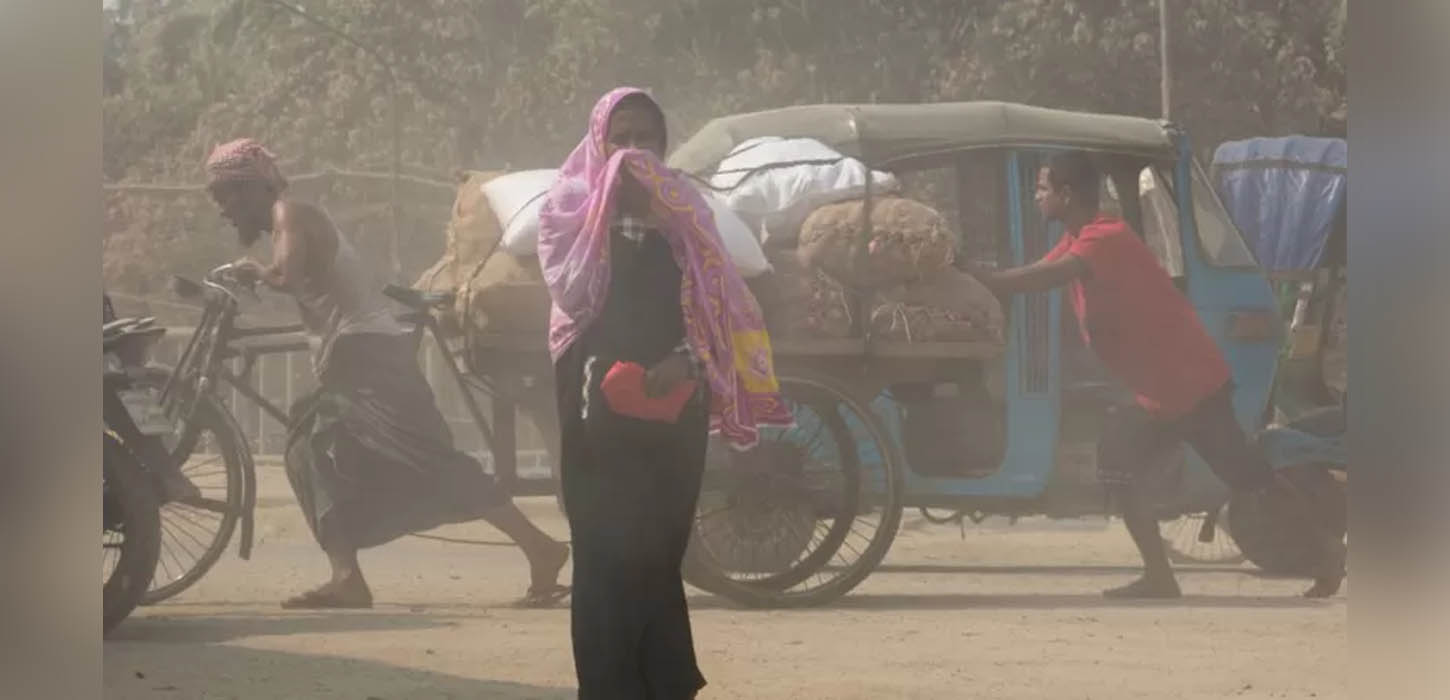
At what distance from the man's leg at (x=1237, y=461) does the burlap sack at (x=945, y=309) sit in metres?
0.66

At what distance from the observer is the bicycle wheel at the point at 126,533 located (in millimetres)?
7723

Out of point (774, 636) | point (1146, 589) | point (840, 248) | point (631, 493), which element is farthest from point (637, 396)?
point (1146, 589)

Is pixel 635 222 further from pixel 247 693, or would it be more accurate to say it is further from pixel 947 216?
pixel 247 693

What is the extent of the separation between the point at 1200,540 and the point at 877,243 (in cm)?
129

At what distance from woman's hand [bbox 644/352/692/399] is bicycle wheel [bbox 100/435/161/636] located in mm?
1518

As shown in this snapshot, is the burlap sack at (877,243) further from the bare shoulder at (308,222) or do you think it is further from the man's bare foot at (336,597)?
the man's bare foot at (336,597)

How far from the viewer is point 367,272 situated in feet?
25.0

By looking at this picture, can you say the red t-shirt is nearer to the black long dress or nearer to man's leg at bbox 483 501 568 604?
the black long dress

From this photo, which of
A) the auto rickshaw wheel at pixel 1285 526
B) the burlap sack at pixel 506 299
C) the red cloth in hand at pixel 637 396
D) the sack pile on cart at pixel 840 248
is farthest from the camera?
the auto rickshaw wheel at pixel 1285 526

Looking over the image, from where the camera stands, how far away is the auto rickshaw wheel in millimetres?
7902

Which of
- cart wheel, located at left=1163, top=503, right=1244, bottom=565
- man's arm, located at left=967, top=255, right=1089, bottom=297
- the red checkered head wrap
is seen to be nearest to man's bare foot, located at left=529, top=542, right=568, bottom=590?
the red checkered head wrap

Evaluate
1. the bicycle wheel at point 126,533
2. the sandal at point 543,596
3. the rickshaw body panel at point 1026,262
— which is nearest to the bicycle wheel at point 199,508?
the bicycle wheel at point 126,533

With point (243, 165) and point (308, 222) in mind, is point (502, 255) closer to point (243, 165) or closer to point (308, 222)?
point (308, 222)

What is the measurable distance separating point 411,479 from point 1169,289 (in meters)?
2.20
